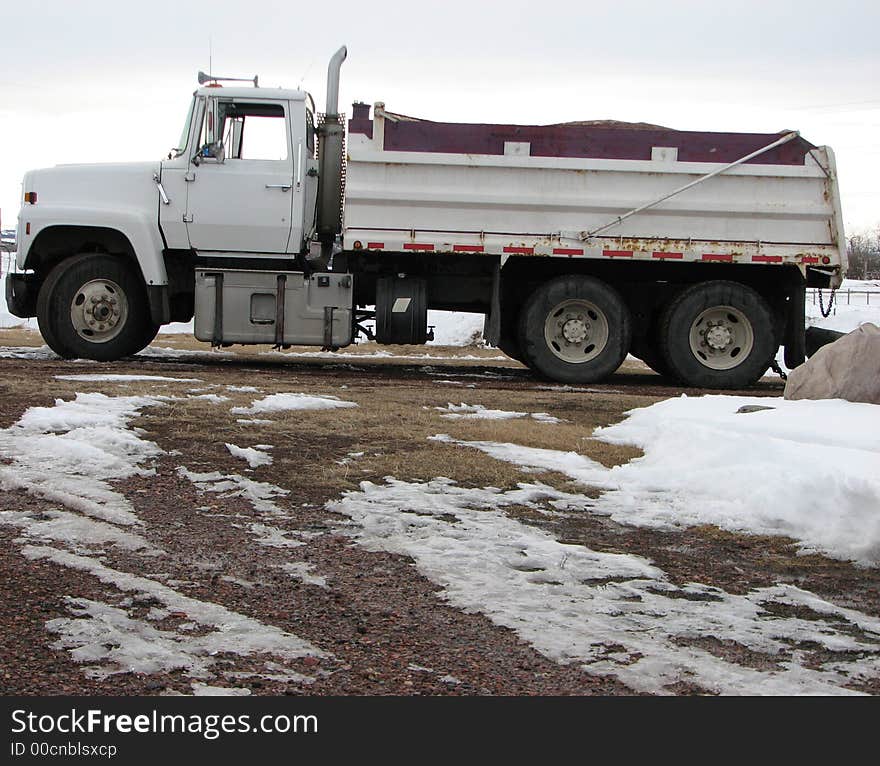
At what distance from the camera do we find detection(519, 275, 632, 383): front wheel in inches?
467

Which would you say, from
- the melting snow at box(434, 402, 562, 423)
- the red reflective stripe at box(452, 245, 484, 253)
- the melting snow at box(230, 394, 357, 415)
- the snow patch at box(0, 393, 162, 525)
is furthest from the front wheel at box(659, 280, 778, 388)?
the snow patch at box(0, 393, 162, 525)

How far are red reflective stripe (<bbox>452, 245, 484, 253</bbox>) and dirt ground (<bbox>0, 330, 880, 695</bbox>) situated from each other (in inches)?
114

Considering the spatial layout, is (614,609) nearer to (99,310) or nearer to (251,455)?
(251,455)

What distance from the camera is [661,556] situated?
4.55 m

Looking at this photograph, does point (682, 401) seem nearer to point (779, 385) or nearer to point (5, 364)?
point (779, 385)

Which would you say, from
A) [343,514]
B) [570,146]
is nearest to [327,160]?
[570,146]

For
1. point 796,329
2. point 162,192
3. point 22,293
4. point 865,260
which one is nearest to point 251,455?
point 162,192

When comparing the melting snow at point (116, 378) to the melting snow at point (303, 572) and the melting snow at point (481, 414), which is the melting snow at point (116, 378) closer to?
the melting snow at point (481, 414)

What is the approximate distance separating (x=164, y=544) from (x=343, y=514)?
0.91 metres

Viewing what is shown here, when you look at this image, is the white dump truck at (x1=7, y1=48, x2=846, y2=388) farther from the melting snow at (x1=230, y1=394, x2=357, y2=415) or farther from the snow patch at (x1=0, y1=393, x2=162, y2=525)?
the snow patch at (x1=0, y1=393, x2=162, y2=525)

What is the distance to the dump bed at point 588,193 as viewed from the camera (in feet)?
37.9

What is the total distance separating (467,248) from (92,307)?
4001mm

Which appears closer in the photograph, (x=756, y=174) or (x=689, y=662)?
(x=689, y=662)

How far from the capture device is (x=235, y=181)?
11664 mm
